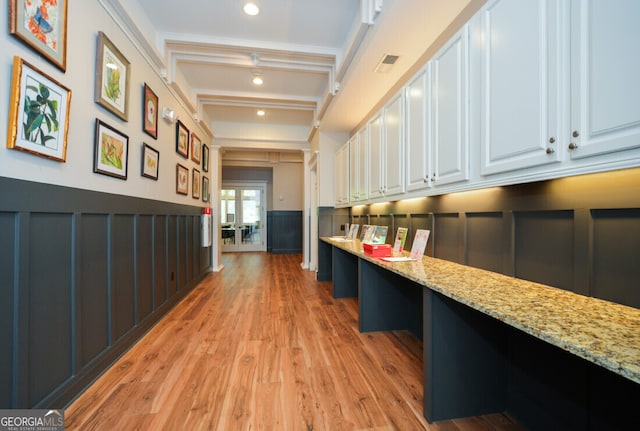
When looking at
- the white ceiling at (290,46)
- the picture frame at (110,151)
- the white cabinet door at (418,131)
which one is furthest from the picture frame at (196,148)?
the white cabinet door at (418,131)

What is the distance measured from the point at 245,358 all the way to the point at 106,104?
220 cm

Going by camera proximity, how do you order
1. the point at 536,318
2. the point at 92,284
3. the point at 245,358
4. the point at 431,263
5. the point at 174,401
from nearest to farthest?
the point at 536,318
the point at 174,401
the point at 92,284
the point at 431,263
the point at 245,358

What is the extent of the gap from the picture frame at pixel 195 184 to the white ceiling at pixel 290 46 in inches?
38.3

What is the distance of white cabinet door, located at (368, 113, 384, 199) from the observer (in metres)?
2.91

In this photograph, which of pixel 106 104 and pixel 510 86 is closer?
pixel 510 86

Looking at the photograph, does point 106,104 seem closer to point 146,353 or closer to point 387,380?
point 146,353

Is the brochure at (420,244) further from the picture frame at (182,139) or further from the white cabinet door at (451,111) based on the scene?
the picture frame at (182,139)

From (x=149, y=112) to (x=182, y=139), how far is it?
1.04 meters

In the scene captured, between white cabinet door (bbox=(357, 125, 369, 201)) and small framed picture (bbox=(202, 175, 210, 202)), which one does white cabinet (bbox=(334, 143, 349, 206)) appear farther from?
small framed picture (bbox=(202, 175, 210, 202))

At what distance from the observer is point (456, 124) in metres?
1.68

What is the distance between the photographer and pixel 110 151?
2.13 meters

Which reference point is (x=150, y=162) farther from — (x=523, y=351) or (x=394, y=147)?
(x=523, y=351)

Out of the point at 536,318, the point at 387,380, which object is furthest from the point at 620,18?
the point at 387,380

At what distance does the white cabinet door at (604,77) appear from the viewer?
844mm
